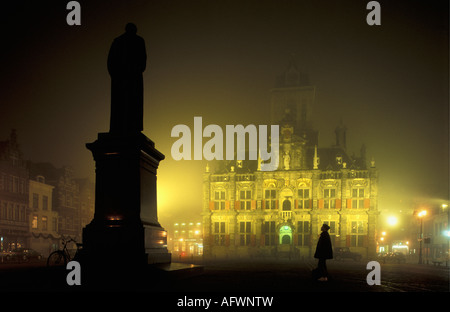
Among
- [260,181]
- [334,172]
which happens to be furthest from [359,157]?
[260,181]

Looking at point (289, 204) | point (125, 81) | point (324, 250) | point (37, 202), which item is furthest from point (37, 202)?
point (324, 250)

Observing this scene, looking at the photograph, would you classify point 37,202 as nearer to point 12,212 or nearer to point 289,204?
point 12,212

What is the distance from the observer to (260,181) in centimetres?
5206

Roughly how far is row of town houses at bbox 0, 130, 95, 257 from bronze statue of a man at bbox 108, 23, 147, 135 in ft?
116

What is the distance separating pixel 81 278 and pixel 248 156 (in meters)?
49.0

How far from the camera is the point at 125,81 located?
9875mm

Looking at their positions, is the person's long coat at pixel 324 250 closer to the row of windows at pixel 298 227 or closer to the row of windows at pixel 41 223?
the row of windows at pixel 298 227

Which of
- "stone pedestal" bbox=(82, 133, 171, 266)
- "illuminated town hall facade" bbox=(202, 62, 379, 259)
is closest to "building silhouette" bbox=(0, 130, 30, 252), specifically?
"illuminated town hall facade" bbox=(202, 62, 379, 259)

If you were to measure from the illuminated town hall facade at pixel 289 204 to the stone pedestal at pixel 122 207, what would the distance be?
40.5 meters

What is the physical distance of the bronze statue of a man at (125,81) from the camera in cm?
980

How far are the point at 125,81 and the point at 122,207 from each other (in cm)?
281
